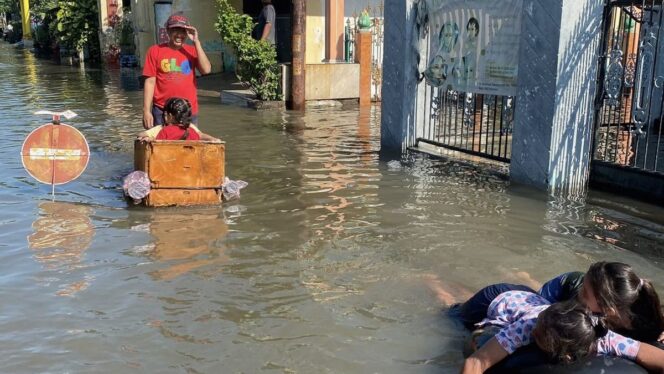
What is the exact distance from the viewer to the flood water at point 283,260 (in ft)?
12.7

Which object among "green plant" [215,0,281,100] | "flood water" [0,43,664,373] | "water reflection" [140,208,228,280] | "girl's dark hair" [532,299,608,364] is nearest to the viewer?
"girl's dark hair" [532,299,608,364]

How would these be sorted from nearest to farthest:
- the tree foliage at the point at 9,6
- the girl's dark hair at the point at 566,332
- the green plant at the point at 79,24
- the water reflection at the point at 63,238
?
1. the girl's dark hair at the point at 566,332
2. the water reflection at the point at 63,238
3. the green plant at the point at 79,24
4. the tree foliage at the point at 9,6

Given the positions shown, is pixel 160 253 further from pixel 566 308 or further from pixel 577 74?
pixel 577 74

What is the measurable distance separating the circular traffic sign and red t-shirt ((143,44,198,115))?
3.17 ft

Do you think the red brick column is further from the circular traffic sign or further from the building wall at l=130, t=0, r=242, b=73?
the circular traffic sign

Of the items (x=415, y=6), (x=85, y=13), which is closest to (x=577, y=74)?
(x=415, y=6)

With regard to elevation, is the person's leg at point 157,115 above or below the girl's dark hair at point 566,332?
above

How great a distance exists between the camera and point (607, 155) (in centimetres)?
869

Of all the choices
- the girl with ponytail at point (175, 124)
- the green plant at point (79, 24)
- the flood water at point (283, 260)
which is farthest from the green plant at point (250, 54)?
the green plant at point (79, 24)

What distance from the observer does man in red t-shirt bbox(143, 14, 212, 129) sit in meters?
7.15

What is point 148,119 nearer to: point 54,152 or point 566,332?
point 54,152

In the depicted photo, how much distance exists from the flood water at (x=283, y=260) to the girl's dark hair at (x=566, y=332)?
838 mm

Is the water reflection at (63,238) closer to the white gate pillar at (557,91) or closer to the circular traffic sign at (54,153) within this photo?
the circular traffic sign at (54,153)

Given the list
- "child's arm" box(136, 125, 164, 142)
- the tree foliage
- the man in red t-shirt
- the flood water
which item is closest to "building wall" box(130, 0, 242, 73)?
the flood water
